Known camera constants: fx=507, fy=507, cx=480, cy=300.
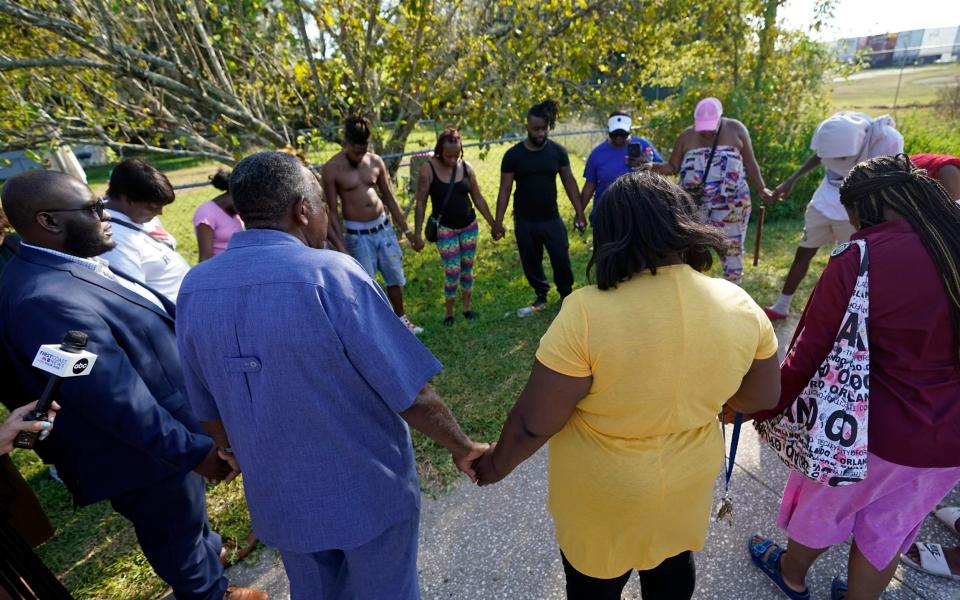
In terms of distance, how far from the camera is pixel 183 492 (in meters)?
2.02

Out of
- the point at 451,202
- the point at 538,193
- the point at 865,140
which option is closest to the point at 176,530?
the point at 451,202

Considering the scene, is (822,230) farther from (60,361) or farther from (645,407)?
(60,361)

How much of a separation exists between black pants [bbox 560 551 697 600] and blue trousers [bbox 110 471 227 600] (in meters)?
1.50

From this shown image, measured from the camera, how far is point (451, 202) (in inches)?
179

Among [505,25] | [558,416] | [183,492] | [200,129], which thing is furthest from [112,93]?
[558,416]

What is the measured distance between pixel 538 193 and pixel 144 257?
308cm

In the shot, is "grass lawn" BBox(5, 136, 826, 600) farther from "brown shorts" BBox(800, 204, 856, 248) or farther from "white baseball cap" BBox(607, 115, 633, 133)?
"white baseball cap" BBox(607, 115, 633, 133)

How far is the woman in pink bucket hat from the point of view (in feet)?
14.4

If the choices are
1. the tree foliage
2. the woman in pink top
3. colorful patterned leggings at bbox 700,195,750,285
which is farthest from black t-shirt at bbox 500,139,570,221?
the woman in pink top

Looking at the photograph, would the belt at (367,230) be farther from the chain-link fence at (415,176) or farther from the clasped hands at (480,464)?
the clasped hands at (480,464)

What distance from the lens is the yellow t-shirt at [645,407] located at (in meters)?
1.27

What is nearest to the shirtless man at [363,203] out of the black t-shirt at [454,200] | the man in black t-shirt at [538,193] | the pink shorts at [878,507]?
the black t-shirt at [454,200]

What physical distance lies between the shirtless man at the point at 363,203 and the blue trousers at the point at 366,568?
2853mm

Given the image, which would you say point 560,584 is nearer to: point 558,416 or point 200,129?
point 558,416
